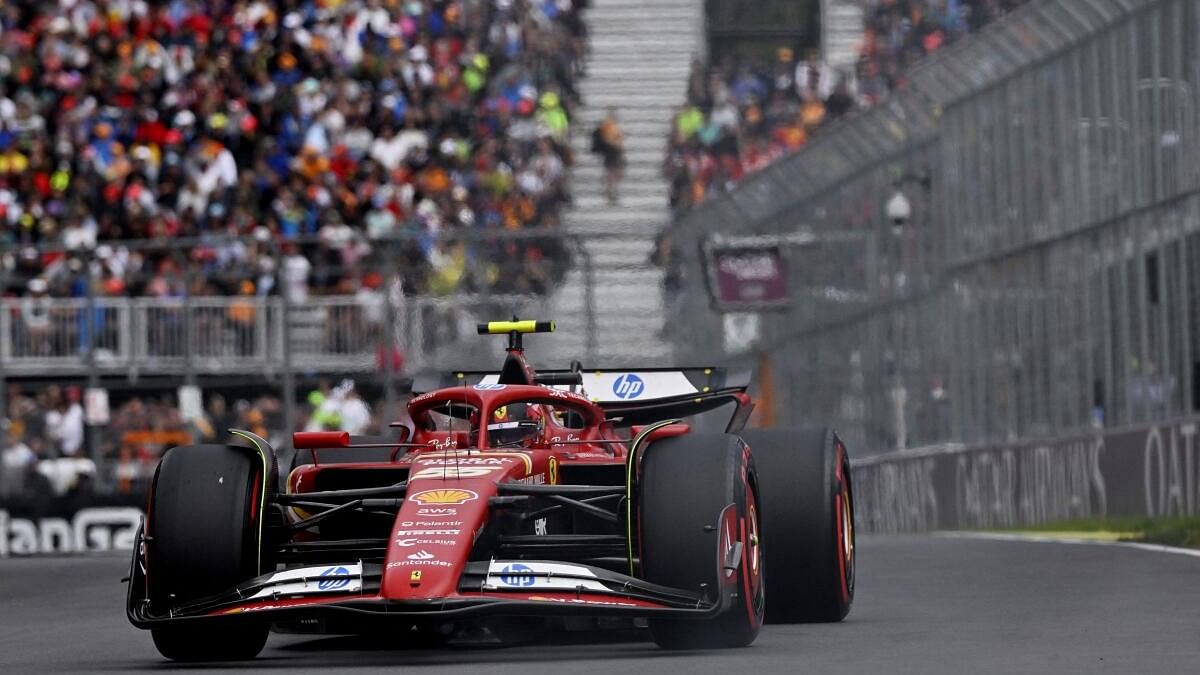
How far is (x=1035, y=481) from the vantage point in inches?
815

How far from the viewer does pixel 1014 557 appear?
1528 centimetres

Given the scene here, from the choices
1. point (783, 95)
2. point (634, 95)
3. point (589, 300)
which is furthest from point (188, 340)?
Answer: point (783, 95)

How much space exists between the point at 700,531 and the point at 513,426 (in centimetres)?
153

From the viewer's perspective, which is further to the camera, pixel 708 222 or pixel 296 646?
pixel 708 222

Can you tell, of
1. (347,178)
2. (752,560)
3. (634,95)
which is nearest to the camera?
(752,560)

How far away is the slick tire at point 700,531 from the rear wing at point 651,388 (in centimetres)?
245

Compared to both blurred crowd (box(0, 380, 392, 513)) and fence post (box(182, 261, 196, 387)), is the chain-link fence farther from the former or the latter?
fence post (box(182, 261, 196, 387))

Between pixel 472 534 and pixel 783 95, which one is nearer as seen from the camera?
pixel 472 534

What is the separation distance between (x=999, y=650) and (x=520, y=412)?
94.1 inches

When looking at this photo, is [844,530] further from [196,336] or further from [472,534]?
[196,336]

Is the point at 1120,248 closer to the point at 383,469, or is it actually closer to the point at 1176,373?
the point at 1176,373

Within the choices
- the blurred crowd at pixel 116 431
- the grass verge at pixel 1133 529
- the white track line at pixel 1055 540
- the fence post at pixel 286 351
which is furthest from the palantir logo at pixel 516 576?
the fence post at pixel 286 351

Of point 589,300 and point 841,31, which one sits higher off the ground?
point 841,31

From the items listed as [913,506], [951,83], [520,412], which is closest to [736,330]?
[913,506]
